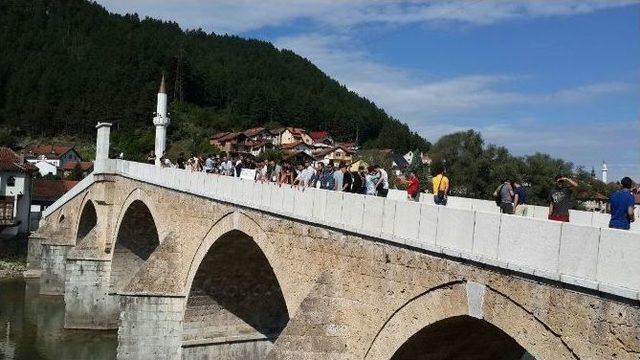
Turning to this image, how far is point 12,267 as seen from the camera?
108ft

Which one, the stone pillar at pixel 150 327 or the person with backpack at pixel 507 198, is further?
the stone pillar at pixel 150 327

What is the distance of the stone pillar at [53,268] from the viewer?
28.7 metres

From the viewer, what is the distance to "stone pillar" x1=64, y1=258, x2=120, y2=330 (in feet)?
73.6

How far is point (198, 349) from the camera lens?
15148 millimetres

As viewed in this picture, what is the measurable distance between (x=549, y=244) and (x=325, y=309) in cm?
365

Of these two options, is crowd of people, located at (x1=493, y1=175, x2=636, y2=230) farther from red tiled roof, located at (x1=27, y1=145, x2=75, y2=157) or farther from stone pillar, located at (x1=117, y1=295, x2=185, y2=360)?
red tiled roof, located at (x1=27, y1=145, x2=75, y2=157)

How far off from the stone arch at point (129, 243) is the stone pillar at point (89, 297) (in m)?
0.37

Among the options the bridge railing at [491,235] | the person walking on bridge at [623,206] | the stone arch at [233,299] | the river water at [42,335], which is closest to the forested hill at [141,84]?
the river water at [42,335]

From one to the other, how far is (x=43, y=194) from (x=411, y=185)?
37129 mm

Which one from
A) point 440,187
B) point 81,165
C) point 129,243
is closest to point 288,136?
point 81,165

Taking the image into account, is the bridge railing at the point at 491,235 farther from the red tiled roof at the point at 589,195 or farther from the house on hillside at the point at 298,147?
the house on hillside at the point at 298,147

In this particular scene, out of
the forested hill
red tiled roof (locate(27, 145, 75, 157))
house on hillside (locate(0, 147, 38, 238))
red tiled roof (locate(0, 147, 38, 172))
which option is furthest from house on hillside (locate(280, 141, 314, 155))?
house on hillside (locate(0, 147, 38, 238))

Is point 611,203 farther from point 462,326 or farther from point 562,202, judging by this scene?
point 462,326

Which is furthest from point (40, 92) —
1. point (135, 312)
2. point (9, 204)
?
point (135, 312)
